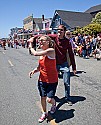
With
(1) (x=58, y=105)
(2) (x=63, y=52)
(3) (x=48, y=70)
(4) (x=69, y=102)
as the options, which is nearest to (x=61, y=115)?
(1) (x=58, y=105)

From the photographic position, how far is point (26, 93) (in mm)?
6418

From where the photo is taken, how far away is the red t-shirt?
4.12 metres

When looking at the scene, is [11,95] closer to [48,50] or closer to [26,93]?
[26,93]

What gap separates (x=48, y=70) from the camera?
13.6 feet

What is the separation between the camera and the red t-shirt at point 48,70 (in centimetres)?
412

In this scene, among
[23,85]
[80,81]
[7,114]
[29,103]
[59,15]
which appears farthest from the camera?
[59,15]

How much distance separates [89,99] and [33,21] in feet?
228

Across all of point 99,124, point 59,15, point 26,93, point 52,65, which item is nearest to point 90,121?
point 99,124

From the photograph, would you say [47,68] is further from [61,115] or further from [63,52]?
[63,52]

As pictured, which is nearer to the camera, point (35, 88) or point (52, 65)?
point (52, 65)

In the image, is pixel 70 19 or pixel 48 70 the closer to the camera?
pixel 48 70

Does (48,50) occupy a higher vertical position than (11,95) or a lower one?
higher

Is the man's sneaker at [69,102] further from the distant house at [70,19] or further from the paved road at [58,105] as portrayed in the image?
the distant house at [70,19]

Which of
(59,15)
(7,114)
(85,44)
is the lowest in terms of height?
(7,114)
